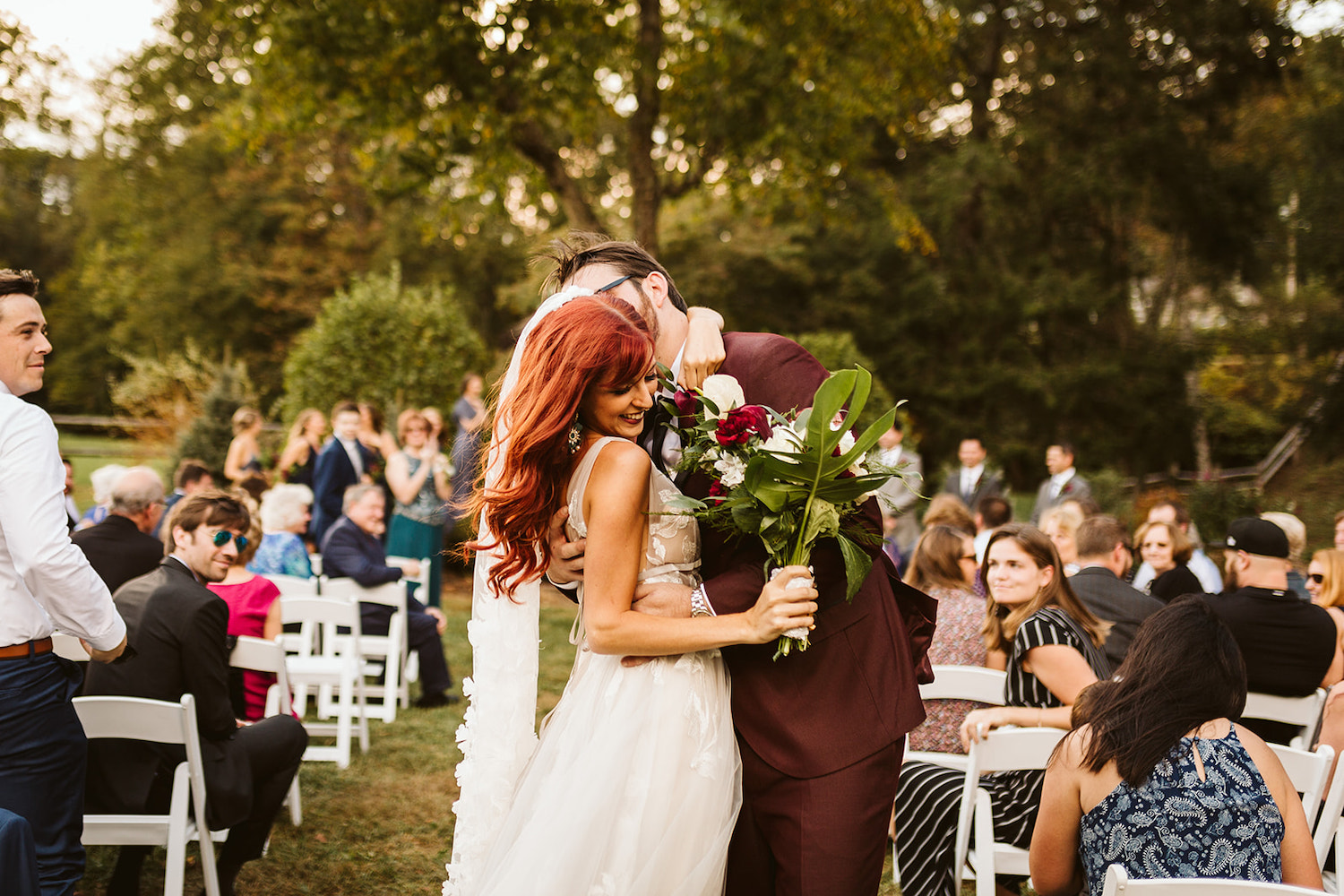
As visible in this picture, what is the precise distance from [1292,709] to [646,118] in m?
10.4

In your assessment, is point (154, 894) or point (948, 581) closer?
point (154, 894)

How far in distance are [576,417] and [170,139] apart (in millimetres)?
30798

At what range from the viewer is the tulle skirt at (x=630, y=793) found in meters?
2.21

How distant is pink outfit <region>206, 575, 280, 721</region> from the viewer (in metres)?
5.38

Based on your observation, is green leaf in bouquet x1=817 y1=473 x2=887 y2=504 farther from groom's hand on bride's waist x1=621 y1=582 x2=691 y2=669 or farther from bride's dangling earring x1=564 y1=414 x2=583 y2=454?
bride's dangling earring x1=564 y1=414 x2=583 y2=454

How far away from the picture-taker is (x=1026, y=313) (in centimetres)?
2088

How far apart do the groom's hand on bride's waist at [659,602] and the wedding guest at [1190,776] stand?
1275mm

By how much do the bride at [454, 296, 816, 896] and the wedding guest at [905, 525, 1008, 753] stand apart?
7.09ft

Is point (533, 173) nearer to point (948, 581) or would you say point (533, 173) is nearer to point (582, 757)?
point (948, 581)

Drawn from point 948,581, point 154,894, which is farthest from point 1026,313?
point 154,894

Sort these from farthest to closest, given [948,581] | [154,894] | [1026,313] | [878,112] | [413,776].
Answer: [1026,313], [878,112], [413,776], [948,581], [154,894]

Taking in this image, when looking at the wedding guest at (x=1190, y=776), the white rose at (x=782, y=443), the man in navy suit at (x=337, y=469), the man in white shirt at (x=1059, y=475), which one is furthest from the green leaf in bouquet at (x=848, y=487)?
the man in white shirt at (x=1059, y=475)

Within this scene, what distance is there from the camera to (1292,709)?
4855 millimetres

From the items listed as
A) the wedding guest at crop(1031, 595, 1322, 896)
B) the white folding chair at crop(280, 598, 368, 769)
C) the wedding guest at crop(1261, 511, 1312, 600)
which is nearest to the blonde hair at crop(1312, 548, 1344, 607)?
the wedding guest at crop(1261, 511, 1312, 600)
